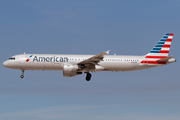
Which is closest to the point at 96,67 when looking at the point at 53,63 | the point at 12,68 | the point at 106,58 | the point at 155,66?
the point at 106,58

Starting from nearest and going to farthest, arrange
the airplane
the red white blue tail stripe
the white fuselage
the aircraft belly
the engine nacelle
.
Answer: the engine nacelle < the airplane < the white fuselage < the aircraft belly < the red white blue tail stripe

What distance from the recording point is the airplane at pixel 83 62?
168 feet

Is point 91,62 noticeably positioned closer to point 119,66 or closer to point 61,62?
point 61,62

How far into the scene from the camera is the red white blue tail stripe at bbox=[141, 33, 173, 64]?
54625mm

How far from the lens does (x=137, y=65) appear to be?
54156 millimetres

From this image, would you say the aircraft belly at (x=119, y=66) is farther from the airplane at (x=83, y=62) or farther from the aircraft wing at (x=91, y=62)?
the aircraft wing at (x=91, y=62)

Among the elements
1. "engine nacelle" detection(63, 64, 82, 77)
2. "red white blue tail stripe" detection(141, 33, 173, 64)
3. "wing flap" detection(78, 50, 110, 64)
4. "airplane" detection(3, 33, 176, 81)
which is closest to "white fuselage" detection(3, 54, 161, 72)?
"airplane" detection(3, 33, 176, 81)

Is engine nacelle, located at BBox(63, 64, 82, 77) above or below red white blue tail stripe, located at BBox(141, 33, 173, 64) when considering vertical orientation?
below

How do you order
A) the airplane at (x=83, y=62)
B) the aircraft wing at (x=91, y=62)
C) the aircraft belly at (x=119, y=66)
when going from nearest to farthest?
the aircraft wing at (x=91, y=62), the airplane at (x=83, y=62), the aircraft belly at (x=119, y=66)

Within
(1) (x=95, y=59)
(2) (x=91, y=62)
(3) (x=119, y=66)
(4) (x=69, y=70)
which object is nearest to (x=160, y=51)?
(3) (x=119, y=66)

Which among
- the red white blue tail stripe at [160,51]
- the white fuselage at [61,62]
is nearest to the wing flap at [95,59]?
the white fuselage at [61,62]

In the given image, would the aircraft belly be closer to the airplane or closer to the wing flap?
the airplane

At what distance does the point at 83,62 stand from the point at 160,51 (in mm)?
15012

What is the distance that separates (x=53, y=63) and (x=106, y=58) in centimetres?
905
